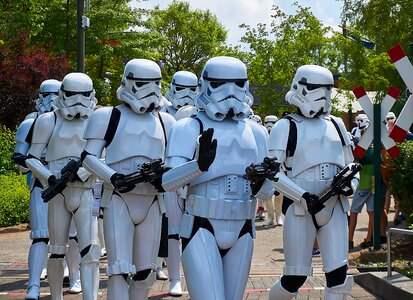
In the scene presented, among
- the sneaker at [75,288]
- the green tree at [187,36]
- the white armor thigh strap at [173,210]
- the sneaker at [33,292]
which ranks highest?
the green tree at [187,36]

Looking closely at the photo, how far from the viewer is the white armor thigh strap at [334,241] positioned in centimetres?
635

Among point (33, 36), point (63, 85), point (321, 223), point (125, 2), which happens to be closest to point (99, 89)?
point (33, 36)

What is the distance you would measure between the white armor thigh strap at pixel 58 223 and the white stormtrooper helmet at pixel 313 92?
242 centimetres

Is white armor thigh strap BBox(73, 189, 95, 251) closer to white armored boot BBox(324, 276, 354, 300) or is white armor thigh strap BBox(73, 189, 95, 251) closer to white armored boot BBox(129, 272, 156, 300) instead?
white armored boot BBox(129, 272, 156, 300)

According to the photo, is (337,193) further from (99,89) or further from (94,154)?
(99,89)

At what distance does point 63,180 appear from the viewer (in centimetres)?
722

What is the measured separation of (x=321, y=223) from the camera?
6445mm

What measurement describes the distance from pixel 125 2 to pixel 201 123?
25.7m

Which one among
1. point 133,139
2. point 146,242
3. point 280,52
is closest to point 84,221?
point 146,242

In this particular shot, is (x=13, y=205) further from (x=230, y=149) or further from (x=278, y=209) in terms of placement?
(x=230, y=149)

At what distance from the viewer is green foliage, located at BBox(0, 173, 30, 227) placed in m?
15.4

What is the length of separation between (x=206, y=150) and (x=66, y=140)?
3125mm

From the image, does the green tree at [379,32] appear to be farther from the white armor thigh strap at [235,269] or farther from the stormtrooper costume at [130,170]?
the white armor thigh strap at [235,269]

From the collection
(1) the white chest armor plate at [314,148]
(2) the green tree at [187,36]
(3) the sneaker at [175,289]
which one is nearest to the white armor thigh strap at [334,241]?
(1) the white chest armor plate at [314,148]
